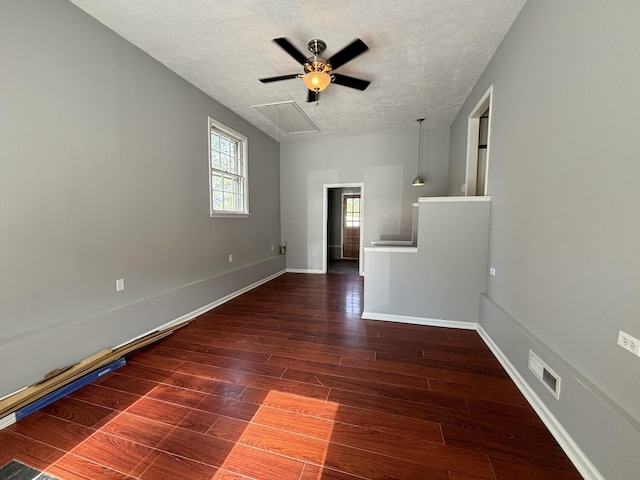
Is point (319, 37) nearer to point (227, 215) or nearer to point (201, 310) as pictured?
point (227, 215)

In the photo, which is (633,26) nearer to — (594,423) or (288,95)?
(594,423)

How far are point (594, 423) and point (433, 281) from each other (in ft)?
5.89

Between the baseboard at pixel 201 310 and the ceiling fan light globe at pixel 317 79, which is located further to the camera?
the baseboard at pixel 201 310

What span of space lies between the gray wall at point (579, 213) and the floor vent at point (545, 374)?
0.23 ft

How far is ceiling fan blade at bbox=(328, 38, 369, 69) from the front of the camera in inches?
83.3

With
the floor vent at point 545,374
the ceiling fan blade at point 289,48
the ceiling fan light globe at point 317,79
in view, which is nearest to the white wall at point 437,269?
the floor vent at point 545,374

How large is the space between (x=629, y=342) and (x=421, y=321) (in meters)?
2.03

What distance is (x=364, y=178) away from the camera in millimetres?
5383

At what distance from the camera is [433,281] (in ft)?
9.56

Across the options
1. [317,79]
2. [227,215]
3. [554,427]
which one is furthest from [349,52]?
[554,427]

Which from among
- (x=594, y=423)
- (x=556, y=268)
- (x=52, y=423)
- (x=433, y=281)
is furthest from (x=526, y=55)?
(x=52, y=423)

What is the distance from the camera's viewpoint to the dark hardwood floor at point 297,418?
1240 millimetres

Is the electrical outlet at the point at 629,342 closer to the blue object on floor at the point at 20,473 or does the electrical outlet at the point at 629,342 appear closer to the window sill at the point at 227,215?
the blue object on floor at the point at 20,473

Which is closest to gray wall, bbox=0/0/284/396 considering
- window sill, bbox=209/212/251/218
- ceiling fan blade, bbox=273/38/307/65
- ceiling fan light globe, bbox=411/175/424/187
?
window sill, bbox=209/212/251/218
